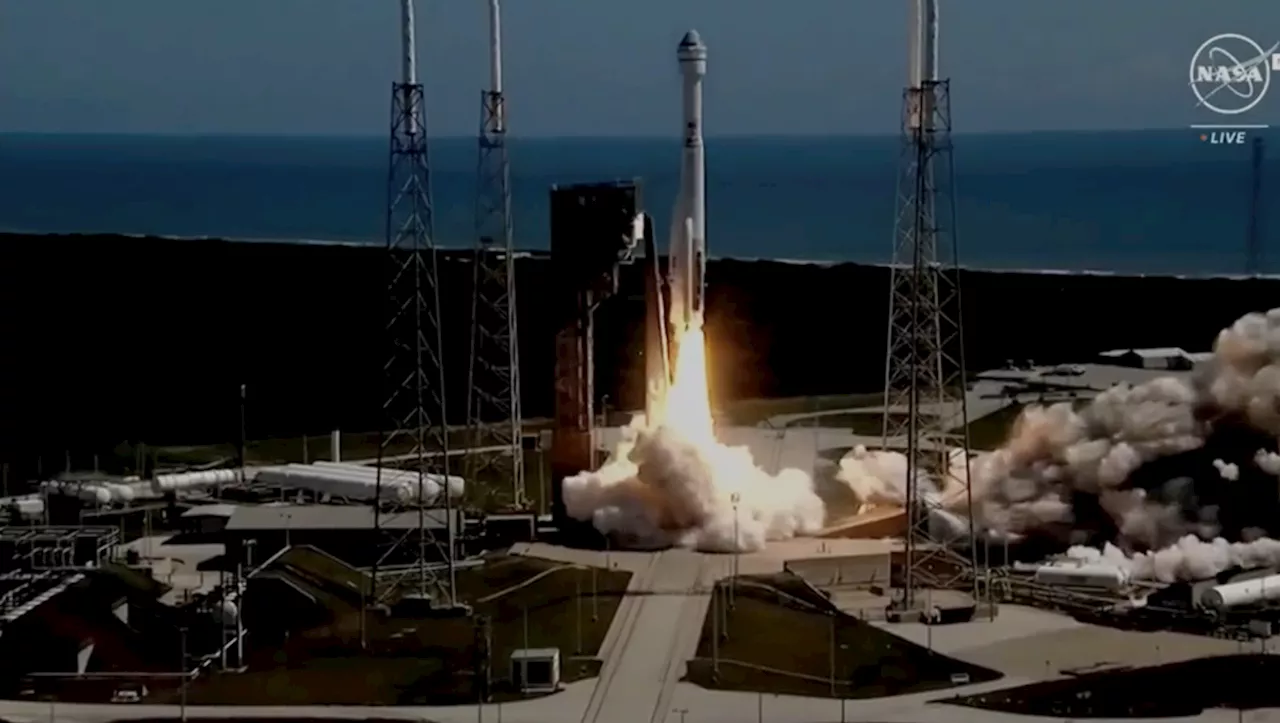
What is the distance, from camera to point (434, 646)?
25.4 meters

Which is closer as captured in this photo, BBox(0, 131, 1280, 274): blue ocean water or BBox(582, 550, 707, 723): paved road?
BBox(582, 550, 707, 723): paved road

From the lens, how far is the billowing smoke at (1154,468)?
99.5ft

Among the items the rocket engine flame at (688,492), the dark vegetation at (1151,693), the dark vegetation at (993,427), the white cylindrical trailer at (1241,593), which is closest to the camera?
the dark vegetation at (1151,693)

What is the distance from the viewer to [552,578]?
1136 inches

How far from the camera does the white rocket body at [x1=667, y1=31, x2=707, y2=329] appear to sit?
31266 millimetres

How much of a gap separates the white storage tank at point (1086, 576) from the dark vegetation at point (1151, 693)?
3783 millimetres

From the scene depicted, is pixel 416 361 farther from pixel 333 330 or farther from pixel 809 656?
pixel 333 330

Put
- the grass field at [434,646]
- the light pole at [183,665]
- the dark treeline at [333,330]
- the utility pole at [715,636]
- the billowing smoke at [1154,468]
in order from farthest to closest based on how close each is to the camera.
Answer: the dark treeline at [333,330]
the billowing smoke at [1154,468]
the utility pole at [715,636]
the grass field at [434,646]
the light pole at [183,665]

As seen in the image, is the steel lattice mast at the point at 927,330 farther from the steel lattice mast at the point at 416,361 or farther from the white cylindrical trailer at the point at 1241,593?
the steel lattice mast at the point at 416,361

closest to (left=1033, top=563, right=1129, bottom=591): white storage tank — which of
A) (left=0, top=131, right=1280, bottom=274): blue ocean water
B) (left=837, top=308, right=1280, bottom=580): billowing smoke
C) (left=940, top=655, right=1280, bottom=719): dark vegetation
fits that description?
(left=837, top=308, right=1280, bottom=580): billowing smoke

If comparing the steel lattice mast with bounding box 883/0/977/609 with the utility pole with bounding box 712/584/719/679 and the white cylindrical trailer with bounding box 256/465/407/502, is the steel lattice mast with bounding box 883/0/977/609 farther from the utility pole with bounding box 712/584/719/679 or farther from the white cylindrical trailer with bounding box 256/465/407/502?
the white cylindrical trailer with bounding box 256/465/407/502

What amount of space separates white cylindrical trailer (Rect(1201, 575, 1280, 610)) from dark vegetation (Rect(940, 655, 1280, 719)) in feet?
7.29

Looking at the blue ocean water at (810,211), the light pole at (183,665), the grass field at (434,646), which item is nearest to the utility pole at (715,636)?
the grass field at (434,646)

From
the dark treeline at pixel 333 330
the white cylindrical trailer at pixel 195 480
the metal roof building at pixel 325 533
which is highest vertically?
the dark treeline at pixel 333 330
